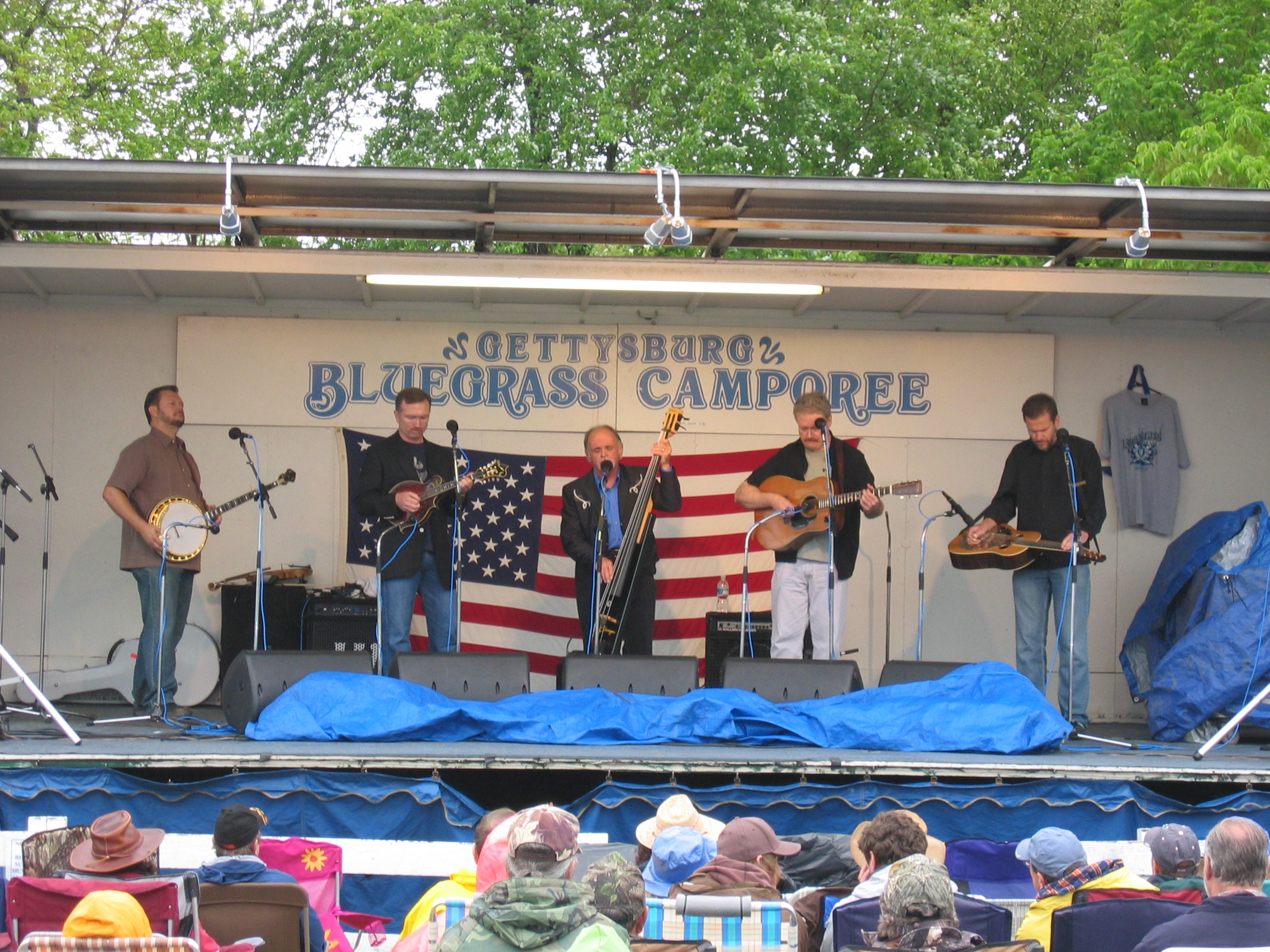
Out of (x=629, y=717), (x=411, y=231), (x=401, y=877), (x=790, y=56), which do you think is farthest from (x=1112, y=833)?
(x=790, y=56)

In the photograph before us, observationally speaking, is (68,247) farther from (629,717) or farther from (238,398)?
(629,717)

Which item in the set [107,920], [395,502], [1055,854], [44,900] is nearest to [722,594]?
[395,502]

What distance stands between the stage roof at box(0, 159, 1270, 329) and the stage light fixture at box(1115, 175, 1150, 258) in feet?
0.18

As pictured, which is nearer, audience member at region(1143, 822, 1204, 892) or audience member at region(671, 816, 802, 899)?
audience member at region(671, 816, 802, 899)

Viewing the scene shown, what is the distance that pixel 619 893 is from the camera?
9.16 feet

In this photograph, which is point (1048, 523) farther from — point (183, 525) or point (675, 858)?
point (183, 525)

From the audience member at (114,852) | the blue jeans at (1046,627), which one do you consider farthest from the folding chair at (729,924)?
the blue jeans at (1046,627)

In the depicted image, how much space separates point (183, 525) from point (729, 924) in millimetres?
4573

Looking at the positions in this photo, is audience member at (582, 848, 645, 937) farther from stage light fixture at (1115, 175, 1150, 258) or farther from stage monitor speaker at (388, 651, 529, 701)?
stage light fixture at (1115, 175, 1150, 258)

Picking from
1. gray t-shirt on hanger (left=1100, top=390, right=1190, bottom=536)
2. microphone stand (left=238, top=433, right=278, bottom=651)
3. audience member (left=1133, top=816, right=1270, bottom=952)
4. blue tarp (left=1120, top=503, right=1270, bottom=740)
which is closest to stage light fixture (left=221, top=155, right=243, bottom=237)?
microphone stand (left=238, top=433, right=278, bottom=651)

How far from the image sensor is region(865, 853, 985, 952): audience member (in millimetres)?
2756

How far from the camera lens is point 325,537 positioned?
8.28 meters

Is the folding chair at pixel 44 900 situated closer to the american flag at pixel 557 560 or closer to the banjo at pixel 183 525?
the banjo at pixel 183 525

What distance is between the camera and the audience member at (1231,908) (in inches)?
108
